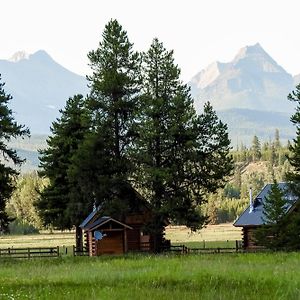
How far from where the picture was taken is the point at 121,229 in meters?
50.6

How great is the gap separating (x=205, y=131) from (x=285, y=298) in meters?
34.3

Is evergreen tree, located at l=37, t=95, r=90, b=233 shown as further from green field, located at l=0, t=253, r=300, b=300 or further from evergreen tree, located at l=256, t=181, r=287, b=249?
green field, located at l=0, t=253, r=300, b=300

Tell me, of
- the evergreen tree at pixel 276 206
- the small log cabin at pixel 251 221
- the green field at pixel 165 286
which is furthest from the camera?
the small log cabin at pixel 251 221

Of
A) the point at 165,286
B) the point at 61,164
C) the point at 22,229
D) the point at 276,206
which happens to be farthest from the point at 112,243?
the point at 22,229

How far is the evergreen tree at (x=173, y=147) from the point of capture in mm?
45656

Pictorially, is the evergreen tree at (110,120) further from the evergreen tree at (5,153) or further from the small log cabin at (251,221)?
the small log cabin at (251,221)

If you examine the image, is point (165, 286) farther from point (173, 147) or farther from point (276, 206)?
point (173, 147)

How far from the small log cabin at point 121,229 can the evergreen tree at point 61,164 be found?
2.90 metres

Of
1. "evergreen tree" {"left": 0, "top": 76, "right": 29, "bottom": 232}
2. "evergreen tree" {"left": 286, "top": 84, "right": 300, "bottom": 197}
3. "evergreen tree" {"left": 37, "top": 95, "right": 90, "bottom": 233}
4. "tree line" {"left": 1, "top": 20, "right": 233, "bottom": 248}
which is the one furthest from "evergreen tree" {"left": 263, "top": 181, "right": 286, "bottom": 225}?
"evergreen tree" {"left": 0, "top": 76, "right": 29, "bottom": 232}

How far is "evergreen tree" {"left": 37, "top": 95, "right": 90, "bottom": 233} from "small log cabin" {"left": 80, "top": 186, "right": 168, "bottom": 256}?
290cm

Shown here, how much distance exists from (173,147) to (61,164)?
38.6 ft

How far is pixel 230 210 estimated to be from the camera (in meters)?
174

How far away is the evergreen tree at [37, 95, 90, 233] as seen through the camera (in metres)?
54.6

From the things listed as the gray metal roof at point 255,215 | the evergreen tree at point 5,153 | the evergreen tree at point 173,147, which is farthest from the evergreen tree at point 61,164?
the gray metal roof at point 255,215
